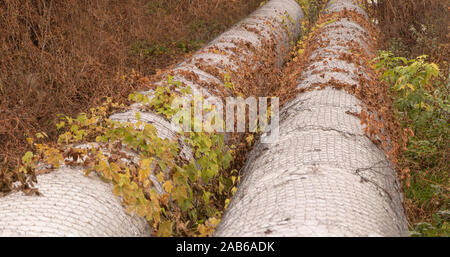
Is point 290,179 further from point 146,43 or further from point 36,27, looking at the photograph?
point 146,43

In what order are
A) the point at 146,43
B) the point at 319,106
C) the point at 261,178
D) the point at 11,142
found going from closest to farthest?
the point at 261,178 → the point at 319,106 → the point at 11,142 → the point at 146,43

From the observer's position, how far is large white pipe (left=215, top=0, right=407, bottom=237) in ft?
7.30

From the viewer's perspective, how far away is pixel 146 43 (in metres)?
8.18

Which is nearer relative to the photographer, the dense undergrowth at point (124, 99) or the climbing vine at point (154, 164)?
the climbing vine at point (154, 164)

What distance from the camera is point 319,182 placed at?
8.41ft

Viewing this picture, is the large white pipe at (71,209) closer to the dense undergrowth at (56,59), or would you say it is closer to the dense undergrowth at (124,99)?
the dense undergrowth at (124,99)

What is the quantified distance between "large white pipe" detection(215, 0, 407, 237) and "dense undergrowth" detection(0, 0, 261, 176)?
5.55 ft

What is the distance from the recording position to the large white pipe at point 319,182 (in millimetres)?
2225

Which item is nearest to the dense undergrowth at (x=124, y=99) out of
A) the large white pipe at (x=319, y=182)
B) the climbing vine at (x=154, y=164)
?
the climbing vine at (x=154, y=164)

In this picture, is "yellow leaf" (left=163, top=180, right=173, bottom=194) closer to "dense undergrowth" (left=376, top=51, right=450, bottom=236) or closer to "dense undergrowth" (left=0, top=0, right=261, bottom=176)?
"dense undergrowth" (left=0, top=0, right=261, bottom=176)

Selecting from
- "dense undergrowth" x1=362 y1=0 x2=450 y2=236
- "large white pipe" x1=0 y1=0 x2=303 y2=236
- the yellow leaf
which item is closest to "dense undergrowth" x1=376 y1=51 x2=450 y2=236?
"dense undergrowth" x1=362 y1=0 x2=450 y2=236

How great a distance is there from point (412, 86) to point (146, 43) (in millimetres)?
5289

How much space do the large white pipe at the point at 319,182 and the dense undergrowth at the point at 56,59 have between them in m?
1.69
